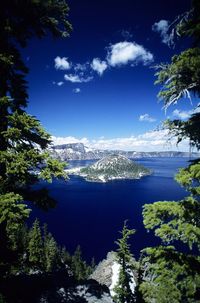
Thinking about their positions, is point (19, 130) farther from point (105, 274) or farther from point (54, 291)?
point (105, 274)

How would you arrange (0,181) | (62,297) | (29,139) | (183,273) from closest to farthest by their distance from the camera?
(183,273) < (0,181) < (29,139) < (62,297)

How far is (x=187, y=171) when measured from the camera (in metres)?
10.7

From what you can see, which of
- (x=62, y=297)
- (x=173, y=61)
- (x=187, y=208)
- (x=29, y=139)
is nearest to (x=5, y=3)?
(x=29, y=139)

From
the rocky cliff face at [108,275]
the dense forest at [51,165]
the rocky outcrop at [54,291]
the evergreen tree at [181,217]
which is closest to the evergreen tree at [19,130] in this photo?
the dense forest at [51,165]

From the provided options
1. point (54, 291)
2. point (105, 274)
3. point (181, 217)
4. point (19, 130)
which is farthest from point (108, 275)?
point (19, 130)

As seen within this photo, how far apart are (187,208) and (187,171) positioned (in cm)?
153

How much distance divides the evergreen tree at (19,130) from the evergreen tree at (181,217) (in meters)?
4.97

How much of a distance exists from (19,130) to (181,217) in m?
7.62

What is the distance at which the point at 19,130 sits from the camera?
34.7 ft

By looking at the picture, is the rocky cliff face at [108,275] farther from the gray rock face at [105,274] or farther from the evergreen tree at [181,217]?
the evergreen tree at [181,217]

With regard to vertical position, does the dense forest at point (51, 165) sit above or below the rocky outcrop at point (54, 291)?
above

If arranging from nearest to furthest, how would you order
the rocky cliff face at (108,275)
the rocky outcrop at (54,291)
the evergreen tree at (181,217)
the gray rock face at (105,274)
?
the evergreen tree at (181,217) < the rocky outcrop at (54,291) < the rocky cliff face at (108,275) < the gray rock face at (105,274)

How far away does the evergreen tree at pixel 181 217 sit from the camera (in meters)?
9.79

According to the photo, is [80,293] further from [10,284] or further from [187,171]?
[187,171]
